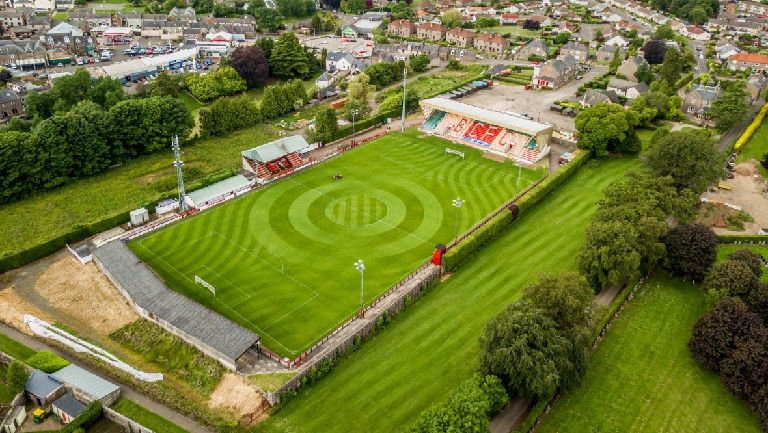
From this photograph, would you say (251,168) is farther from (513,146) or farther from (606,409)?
(606,409)

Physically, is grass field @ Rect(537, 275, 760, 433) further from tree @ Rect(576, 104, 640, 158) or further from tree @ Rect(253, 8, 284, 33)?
tree @ Rect(253, 8, 284, 33)

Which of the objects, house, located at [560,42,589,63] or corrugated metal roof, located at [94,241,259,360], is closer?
corrugated metal roof, located at [94,241,259,360]

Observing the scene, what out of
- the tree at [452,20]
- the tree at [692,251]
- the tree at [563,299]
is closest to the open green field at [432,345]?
the tree at [563,299]

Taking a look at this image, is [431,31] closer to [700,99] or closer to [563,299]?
[700,99]

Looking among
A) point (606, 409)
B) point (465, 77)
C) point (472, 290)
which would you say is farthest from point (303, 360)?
point (465, 77)

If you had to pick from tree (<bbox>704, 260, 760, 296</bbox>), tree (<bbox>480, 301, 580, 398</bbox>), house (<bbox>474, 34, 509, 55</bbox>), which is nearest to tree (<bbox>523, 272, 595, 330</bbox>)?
tree (<bbox>480, 301, 580, 398</bbox>)

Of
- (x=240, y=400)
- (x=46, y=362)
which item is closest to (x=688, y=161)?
(x=240, y=400)

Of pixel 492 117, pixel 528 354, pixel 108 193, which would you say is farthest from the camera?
pixel 492 117
